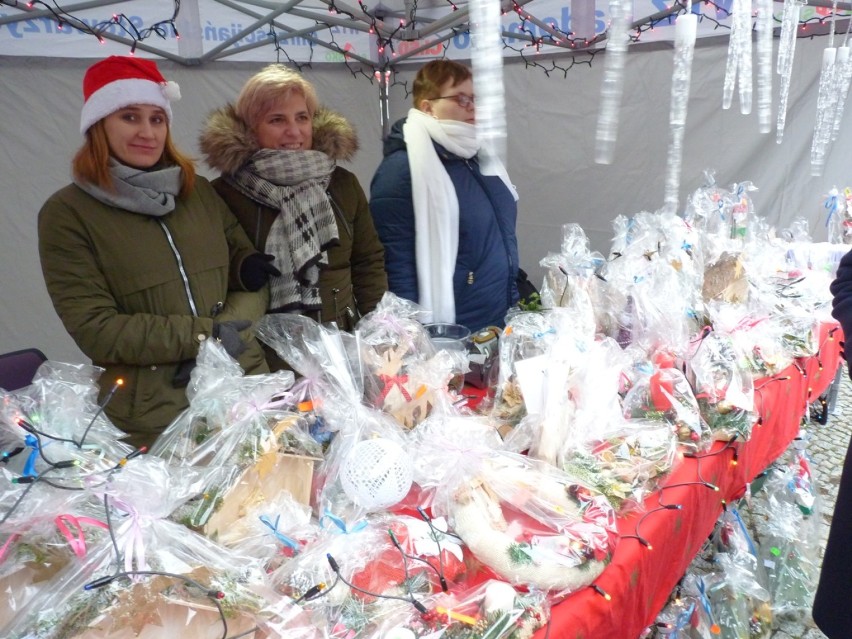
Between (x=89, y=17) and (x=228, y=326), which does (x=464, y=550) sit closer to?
(x=228, y=326)

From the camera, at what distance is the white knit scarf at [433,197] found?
216cm

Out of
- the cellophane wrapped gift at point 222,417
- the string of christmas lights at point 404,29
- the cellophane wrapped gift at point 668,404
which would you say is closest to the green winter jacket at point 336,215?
the cellophane wrapped gift at point 222,417

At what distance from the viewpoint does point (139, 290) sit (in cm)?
158

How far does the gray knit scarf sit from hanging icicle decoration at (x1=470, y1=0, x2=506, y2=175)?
3.50ft

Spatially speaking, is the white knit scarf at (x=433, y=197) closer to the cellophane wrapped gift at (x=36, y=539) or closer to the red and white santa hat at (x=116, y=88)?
the red and white santa hat at (x=116, y=88)

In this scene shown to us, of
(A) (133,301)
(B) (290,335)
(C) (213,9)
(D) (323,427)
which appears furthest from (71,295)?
(C) (213,9)

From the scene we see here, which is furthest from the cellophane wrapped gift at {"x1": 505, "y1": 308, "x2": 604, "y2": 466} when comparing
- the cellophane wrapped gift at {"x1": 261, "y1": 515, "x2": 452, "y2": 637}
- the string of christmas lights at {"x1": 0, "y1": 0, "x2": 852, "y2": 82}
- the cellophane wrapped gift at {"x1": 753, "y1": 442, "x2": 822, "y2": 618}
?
the string of christmas lights at {"x1": 0, "y1": 0, "x2": 852, "y2": 82}

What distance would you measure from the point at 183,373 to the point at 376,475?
788mm

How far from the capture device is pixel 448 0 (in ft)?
12.9

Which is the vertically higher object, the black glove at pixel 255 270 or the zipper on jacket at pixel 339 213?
the zipper on jacket at pixel 339 213

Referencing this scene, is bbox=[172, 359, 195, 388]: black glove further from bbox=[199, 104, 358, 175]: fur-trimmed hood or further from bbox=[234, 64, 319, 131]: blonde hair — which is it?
bbox=[234, 64, 319, 131]: blonde hair

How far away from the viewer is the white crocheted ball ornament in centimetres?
108

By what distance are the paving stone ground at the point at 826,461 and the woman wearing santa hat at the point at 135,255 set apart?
2097mm

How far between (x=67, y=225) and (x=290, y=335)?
637mm
